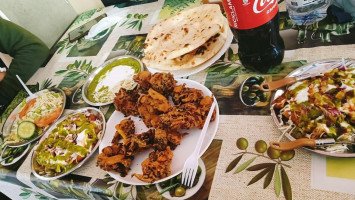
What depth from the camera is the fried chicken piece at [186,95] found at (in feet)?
4.36

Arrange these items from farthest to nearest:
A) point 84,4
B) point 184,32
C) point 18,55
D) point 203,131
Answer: point 84,4
point 18,55
point 184,32
point 203,131

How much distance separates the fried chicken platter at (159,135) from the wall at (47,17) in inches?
115

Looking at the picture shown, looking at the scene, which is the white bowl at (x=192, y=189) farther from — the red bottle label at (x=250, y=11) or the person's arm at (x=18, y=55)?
the person's arm at (x=18, y=55)

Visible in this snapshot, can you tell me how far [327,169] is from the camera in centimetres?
94

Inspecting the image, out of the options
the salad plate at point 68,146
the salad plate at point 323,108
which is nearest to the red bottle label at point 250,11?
the salad plate at point 323,108

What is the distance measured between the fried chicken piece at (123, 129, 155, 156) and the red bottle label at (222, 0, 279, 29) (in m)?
0.69

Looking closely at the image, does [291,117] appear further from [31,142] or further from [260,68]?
[31,142]

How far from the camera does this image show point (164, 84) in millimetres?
1415

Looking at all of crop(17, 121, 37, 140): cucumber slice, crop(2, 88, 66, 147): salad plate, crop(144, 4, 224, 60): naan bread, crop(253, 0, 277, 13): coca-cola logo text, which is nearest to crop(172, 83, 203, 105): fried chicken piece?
crop(144, 4, 224, 60): naan bread

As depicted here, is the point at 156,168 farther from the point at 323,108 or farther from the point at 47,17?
the point at 47,17

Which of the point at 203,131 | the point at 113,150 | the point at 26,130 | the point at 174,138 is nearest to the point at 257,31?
the point at 203,131

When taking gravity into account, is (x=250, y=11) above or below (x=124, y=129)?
above

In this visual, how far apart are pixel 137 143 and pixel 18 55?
7.70ft

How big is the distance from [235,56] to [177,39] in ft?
1.45
